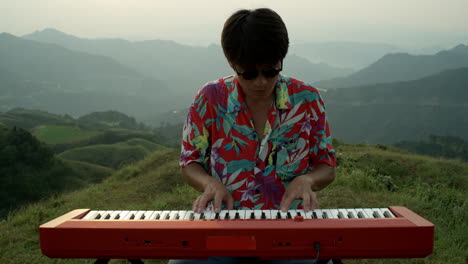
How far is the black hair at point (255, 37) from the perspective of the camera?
2449mm

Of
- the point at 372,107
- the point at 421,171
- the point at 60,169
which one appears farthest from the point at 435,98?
the point at 421,171

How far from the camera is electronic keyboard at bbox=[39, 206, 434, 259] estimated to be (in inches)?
78.8

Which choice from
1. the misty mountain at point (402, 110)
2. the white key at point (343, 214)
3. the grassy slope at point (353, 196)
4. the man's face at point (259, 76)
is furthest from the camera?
the misty mountain at point (402, 110)

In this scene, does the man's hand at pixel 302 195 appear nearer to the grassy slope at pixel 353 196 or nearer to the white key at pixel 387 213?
the white key at pixel 387 213

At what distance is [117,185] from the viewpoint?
9.84m

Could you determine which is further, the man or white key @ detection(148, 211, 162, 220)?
the man

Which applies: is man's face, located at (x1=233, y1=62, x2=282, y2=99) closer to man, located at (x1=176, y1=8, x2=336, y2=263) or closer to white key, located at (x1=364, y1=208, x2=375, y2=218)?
man, located at (x1=176, y1=8, x2=336, y2=263)

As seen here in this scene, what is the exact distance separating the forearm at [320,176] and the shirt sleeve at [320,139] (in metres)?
0.05

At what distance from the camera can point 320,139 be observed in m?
2.99

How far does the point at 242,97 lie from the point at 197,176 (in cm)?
68

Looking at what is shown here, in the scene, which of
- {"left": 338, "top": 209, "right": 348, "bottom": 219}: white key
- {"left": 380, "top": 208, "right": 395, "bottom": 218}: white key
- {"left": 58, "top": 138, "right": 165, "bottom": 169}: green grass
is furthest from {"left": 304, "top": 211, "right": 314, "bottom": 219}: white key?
{"left": 58, "top": 138, "right": 165, "bottom": 169}: green grass

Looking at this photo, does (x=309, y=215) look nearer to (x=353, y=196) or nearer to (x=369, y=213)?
(x=369, y=213)

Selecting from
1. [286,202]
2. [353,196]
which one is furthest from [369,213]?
[353,196]

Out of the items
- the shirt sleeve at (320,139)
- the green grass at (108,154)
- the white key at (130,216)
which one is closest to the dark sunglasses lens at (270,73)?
the shirt sleeve at (320,139)
